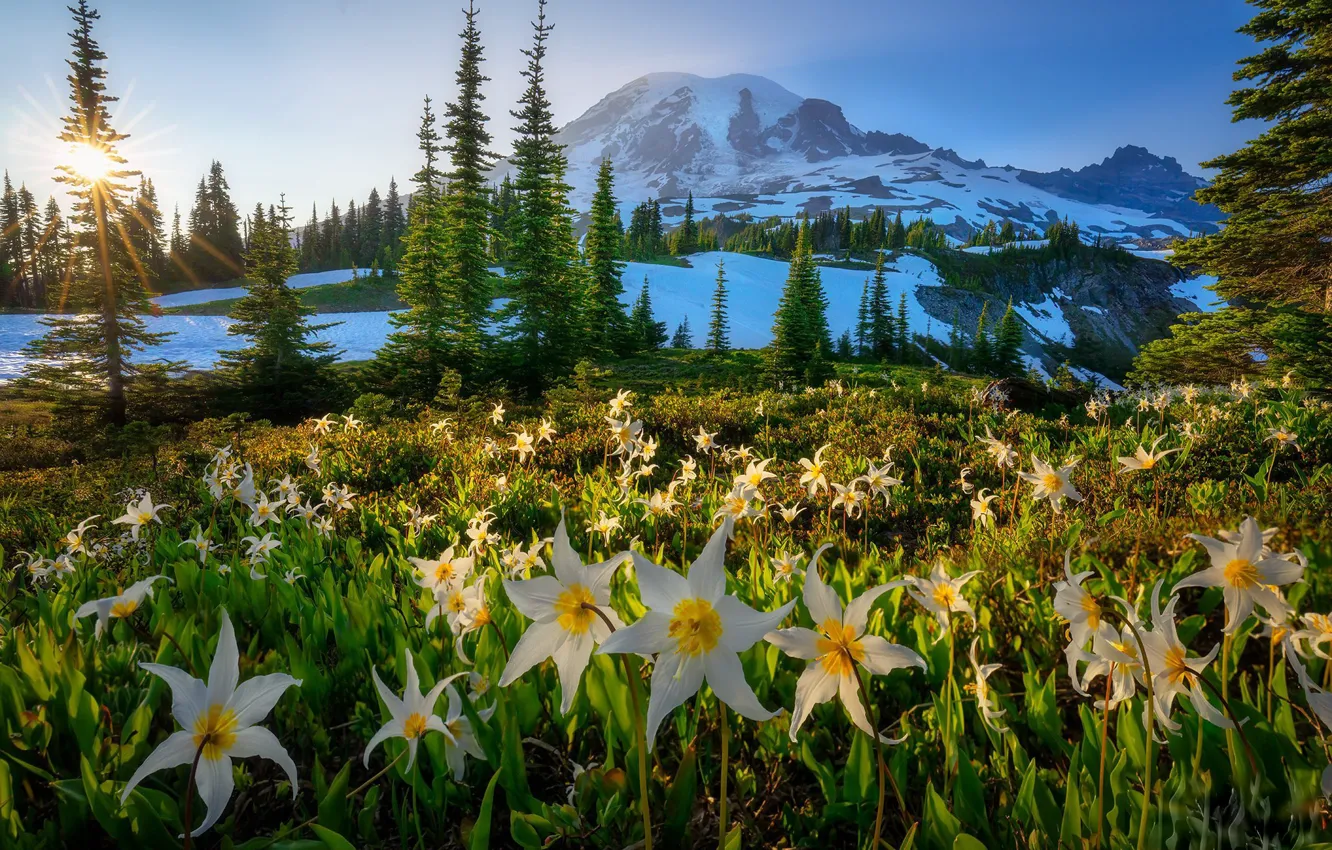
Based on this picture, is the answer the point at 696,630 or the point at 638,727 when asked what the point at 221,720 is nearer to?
the point at 638,727

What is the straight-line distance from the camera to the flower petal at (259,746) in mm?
960

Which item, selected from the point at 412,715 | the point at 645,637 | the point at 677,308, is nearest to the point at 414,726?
the point at 412,715

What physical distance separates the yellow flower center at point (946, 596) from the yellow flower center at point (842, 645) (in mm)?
806

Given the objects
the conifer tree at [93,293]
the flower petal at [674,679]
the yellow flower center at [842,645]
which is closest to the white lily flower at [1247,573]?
the yellow flower center at [842,645]

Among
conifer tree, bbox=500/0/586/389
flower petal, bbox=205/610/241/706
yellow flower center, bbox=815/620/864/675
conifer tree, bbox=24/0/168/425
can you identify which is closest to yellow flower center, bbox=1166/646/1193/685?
yellow flower center, bbox=815/620/864/675

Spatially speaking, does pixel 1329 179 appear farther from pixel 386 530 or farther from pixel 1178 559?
pixel 386 530

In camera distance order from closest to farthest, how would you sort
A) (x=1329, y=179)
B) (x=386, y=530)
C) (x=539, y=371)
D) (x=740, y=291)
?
(x=386, y=530) → (x=1329, y=179) → (x=539, y=371) → (x=740, y=291)

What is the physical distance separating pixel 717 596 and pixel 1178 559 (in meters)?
3.30

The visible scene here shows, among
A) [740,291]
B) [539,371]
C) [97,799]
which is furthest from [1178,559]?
[740,291]

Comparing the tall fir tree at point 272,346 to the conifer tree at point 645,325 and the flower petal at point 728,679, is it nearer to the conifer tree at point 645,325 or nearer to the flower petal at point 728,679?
the flower petal at point 728,679

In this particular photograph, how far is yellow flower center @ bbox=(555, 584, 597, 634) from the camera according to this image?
1.08 m

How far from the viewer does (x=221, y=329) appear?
47656 mm

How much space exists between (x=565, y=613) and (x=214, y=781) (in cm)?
64

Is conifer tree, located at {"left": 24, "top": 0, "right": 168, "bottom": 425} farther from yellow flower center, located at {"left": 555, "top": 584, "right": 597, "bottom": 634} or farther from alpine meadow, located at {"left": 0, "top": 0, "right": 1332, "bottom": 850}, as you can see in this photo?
yellow flower center, located at {"left": 555, "top": 584, "right": 597, "bottom": 634}
